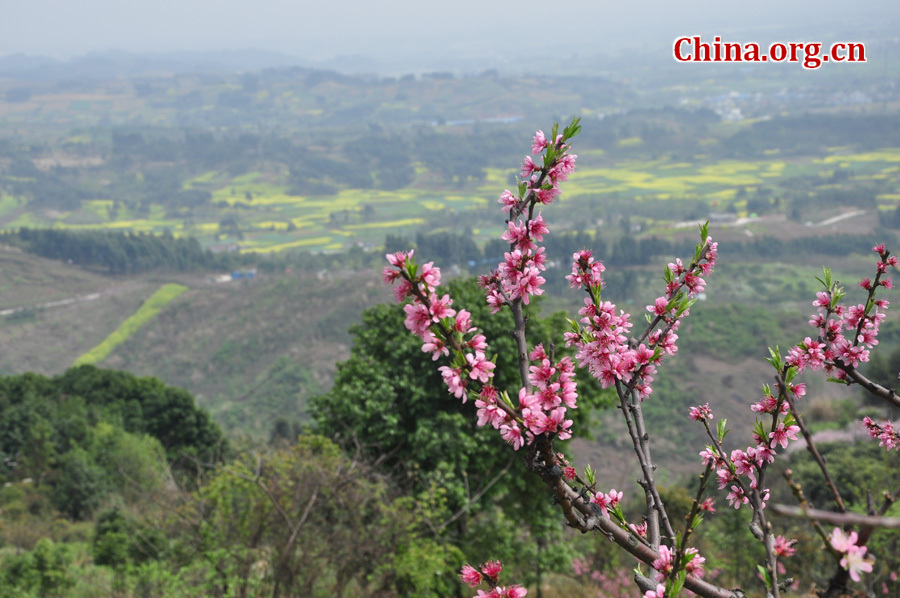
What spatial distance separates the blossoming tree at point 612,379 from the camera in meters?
1.84

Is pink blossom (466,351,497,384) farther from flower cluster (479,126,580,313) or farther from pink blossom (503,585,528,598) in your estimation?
pink blossom (503,585,528,598)

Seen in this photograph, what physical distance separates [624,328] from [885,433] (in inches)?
42.6

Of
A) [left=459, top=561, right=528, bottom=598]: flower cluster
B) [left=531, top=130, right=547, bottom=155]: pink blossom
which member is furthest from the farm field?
[left=459, top=561, right=528, bottom=598]: flower cluster

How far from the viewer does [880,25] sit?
13962cm

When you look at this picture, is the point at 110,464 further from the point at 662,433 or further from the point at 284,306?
the point at 284,306

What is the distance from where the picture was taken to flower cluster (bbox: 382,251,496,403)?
72.5 inches

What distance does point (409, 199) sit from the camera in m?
108

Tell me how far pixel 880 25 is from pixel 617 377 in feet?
565

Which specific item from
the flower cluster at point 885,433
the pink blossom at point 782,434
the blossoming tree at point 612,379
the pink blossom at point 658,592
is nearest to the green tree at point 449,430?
the flower cluster at point 885,433

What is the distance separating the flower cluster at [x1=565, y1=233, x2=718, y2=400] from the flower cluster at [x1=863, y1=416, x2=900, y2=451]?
851 millimetres

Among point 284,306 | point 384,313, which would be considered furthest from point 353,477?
point 284,306

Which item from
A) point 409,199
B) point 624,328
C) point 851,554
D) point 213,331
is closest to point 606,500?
point 624,328
